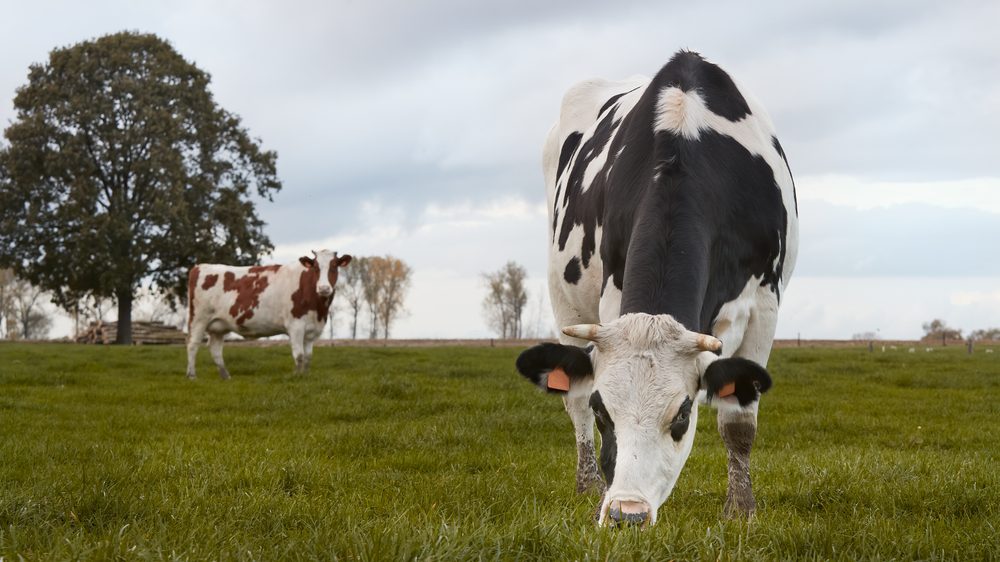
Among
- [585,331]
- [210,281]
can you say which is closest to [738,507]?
[585,331]

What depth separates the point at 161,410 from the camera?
1146cm

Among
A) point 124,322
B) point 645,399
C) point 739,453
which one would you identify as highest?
point 124,322

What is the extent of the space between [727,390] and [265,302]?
16.5 meters

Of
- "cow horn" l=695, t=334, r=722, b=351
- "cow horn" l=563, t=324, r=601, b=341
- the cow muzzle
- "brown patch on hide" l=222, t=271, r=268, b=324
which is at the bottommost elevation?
the cow muzzle

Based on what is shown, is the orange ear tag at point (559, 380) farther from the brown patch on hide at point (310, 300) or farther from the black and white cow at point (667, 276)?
the brown patch on hide at point (310, 300)

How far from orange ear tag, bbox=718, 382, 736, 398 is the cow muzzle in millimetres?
647

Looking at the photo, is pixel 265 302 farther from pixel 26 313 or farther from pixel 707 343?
pixel 26 313

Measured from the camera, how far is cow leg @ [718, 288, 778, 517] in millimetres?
5273

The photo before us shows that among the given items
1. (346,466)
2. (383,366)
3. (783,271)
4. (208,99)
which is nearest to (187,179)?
(208,99)

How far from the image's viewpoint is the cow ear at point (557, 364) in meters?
4.21

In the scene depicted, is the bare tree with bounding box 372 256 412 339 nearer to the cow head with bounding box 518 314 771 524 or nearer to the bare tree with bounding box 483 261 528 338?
the bare tree with bounding box 483 261 528 338

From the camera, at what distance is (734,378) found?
13.0ft

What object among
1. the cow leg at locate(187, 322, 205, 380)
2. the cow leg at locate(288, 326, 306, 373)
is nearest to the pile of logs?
the cow leg at locate(187, 322, 205, 380)

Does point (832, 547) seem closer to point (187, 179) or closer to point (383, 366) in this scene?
point (383, 366)
